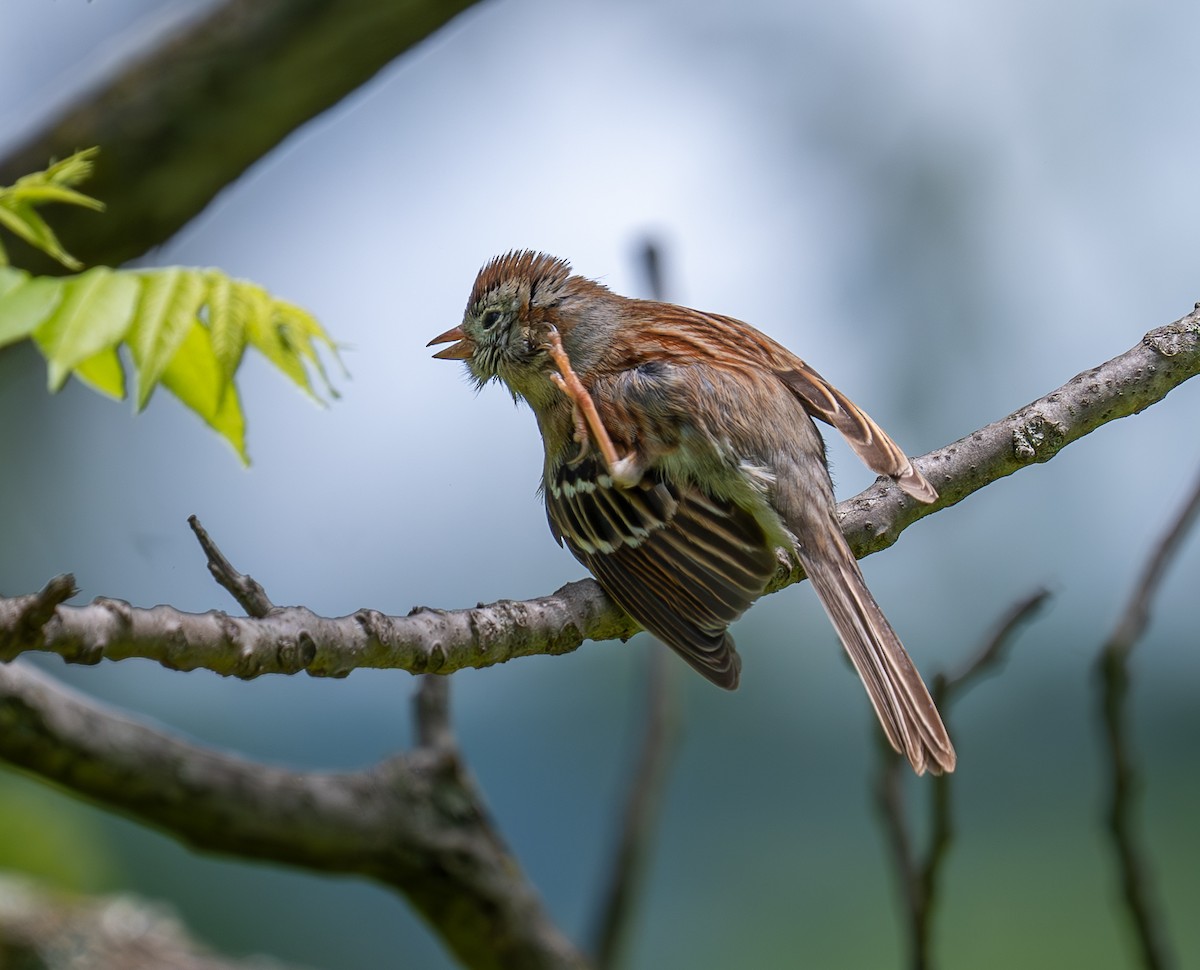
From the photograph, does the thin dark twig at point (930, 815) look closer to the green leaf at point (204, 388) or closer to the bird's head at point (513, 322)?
the bird's head at point (513, 322)

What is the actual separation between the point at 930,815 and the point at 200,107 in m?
3.60

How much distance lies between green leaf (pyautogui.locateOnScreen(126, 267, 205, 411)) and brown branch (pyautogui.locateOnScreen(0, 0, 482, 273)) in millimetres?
2541

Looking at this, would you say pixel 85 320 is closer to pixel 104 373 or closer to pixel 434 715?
pixel 104 373

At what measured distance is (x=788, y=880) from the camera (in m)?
5.89

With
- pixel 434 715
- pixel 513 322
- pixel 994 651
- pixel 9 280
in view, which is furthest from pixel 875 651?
pixel 9 280

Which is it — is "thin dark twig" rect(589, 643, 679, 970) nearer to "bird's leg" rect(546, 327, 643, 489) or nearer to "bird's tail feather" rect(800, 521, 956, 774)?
"bird's leg" rect(546, 327, 643, 489)

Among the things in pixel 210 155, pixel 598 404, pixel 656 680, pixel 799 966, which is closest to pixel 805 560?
pixel 598 404

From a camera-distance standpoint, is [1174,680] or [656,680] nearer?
[656,680]

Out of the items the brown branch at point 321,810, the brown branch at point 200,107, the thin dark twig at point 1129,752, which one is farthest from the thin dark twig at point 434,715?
the brown branch at point 200,107

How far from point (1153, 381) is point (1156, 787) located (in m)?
3.58

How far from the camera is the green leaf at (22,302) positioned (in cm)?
162

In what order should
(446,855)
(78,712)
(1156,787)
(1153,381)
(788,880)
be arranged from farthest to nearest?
(788,880), (1156,787), (446,855), (78,712), (1153,381)

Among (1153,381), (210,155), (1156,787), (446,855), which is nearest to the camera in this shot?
(1153,381)

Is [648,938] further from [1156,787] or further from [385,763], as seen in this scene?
[385,763]
